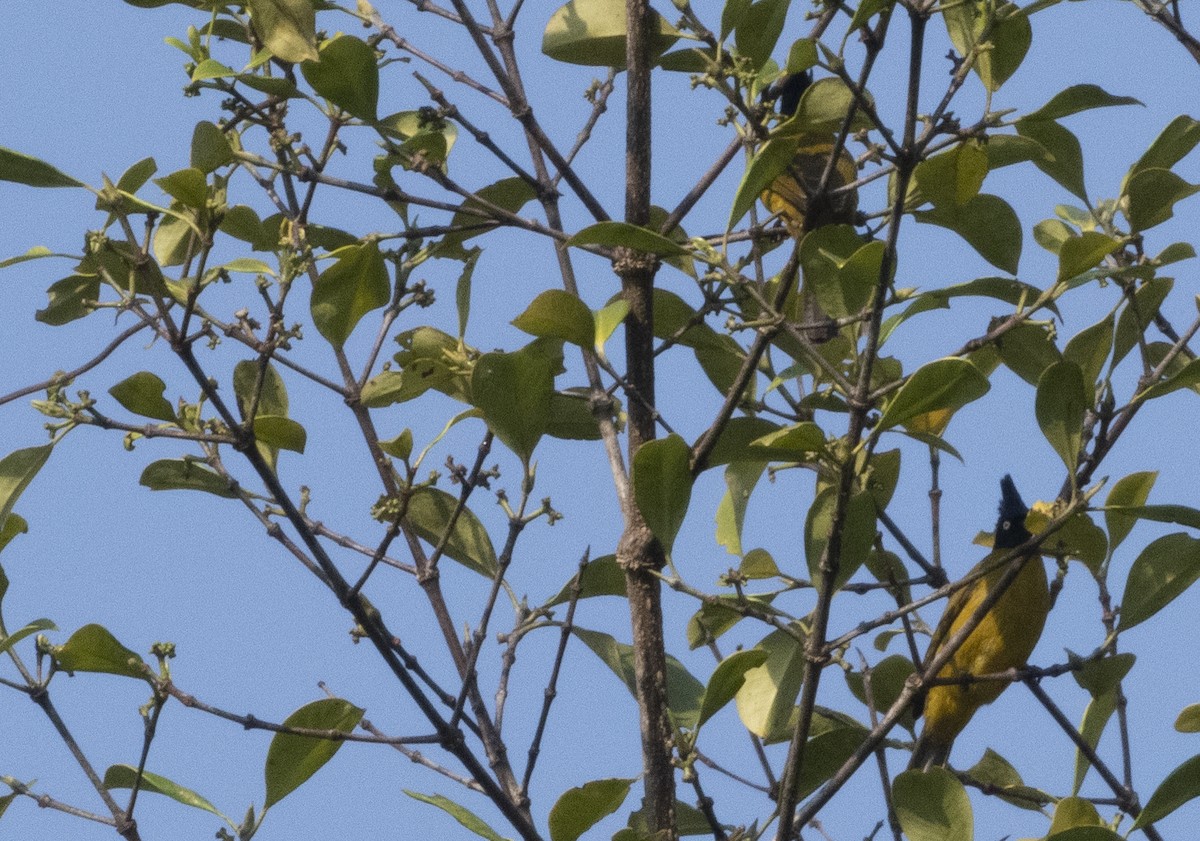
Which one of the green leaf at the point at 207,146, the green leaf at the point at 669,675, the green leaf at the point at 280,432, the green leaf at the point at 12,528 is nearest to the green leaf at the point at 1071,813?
the green leaf at the point at 669,675

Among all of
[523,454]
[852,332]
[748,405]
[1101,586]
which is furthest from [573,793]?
[1101,586]

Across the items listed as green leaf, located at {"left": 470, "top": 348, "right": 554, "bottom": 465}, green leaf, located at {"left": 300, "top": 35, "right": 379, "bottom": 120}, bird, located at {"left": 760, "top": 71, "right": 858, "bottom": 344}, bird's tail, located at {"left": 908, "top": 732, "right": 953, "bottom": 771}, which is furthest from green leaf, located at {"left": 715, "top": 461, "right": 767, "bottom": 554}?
bird's tail, located at {"left": 908, "top": 732, "right": 953, "bottom": 771}

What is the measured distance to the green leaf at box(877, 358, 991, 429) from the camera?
1.39 m

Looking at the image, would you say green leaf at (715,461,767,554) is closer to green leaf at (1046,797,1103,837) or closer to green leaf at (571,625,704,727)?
green leaf at (571,625,704,727)

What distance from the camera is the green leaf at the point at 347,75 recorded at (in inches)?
62.3

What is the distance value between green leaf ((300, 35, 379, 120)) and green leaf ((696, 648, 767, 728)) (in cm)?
80

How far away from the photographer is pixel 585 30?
1817mm

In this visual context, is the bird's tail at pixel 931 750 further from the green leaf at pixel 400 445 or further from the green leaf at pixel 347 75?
the green leaf at pixel 347 75

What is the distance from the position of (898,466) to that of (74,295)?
1224mm

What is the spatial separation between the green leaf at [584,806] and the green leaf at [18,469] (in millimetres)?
751

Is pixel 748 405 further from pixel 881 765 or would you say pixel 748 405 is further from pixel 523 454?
pixel 881 765

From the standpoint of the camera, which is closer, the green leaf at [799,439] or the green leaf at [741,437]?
the green leaf at [799,439]

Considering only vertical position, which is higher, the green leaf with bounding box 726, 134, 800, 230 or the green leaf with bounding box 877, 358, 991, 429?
the green leaf with bounding box 726, 134, 800, 230

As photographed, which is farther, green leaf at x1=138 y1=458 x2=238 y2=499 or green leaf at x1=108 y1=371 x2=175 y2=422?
green leaf at x1=138 y1=458 x2=238 y2=499
